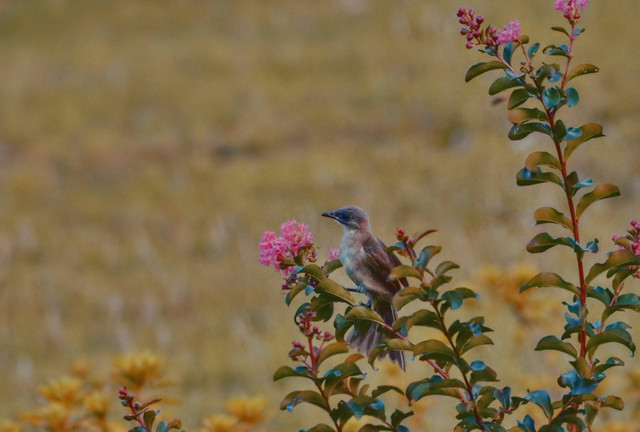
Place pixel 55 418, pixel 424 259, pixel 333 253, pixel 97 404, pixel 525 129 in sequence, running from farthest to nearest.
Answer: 1. pixel 97 404
2. pixel 55 418
3. pixel 333 253
4. pixel 525 129
5. pixel 424 259

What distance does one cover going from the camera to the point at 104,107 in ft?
43.6

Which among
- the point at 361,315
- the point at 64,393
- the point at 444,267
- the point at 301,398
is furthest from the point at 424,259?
the point at 64,393

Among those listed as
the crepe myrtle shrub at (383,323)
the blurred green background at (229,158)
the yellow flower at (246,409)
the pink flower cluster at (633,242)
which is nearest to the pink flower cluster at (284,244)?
the crepe myrtle shrub at (383,323)

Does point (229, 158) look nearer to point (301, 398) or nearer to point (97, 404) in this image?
point (97, 404)

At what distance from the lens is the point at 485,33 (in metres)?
1.67

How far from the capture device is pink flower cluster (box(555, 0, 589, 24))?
65.1 inches

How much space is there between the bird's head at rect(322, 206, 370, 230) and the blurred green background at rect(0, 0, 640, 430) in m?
3.67

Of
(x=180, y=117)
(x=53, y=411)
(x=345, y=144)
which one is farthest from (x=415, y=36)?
(x=53, y=411)

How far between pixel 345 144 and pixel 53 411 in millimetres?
9367

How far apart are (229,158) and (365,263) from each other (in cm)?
1045

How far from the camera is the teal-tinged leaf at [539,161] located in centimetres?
174

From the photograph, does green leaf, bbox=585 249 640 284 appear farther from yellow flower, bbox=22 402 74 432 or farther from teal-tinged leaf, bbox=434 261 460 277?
yellow flower, bbox=22 402 74 432

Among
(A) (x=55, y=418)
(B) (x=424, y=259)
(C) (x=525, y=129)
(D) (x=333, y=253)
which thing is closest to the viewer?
(B) (x=424, y=259)

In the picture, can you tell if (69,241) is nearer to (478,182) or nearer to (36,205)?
(36,205)
